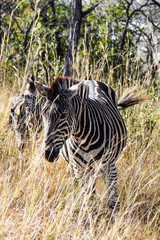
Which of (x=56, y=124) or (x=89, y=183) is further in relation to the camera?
(x=89, y=183)

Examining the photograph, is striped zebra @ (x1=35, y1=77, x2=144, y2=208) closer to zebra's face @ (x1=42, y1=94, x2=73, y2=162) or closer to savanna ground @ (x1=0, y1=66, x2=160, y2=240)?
zebra's face @ (x1=42, y1=94, x2=73, y2=162)

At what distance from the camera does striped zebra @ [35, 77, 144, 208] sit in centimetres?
187

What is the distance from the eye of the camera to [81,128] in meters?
2.15

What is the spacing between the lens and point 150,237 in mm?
2035

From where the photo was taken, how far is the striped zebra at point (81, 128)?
187 cm

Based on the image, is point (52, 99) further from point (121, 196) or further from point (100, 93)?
point (121, 196)

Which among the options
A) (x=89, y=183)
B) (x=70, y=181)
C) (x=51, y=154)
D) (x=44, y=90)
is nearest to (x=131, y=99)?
(x=70, y=181)

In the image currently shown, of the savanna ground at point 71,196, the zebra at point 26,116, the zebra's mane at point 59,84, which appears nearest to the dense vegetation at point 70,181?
the savanna ground at point 71,196

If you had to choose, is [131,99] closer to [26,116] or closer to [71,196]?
[26,116]

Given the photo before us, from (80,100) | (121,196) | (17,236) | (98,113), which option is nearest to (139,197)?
(121,196)

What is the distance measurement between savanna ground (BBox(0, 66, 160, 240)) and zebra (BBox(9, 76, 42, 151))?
0.10 m

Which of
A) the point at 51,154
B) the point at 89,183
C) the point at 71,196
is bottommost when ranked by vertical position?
the point at 71,196

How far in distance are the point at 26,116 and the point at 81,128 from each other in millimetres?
791

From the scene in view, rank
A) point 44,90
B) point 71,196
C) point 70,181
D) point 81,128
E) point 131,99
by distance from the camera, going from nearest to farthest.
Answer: point 44,90, point 81,128, point 71,196, point 70,181, point 131,99
